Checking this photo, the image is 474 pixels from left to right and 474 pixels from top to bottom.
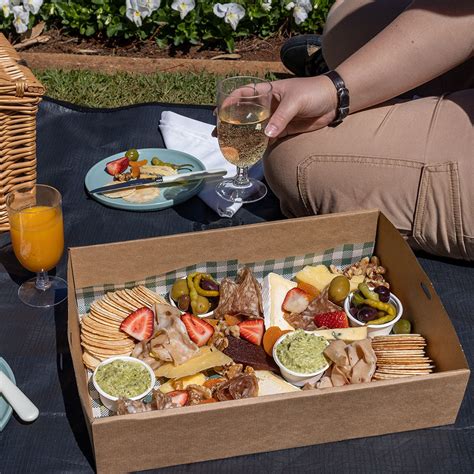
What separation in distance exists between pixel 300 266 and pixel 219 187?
1.47 ft

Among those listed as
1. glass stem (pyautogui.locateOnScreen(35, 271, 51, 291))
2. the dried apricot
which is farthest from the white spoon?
the dried apricot

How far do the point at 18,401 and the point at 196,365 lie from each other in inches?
13.2

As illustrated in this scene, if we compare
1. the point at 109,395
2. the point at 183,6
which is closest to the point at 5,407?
the point at 109,395

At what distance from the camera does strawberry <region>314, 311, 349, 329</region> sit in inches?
60.6

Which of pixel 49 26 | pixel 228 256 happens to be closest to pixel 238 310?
pixel 228 256

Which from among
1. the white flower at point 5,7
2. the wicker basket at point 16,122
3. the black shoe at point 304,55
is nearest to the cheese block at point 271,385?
the wicker basket at point 16,122

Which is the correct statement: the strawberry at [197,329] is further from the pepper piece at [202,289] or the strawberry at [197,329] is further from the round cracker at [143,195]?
the round cracker at [143,195]

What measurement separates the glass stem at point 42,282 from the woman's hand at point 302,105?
607 mm

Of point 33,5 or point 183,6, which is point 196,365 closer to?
point 183,6

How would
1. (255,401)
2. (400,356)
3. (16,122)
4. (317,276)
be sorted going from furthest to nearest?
(16,122), (317,276), (400,356), (255,401)

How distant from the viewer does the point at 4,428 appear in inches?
54.4

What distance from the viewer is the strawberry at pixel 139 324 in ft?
4.92

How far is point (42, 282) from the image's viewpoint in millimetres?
1729

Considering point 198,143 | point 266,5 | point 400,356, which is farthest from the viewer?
point 266,5
